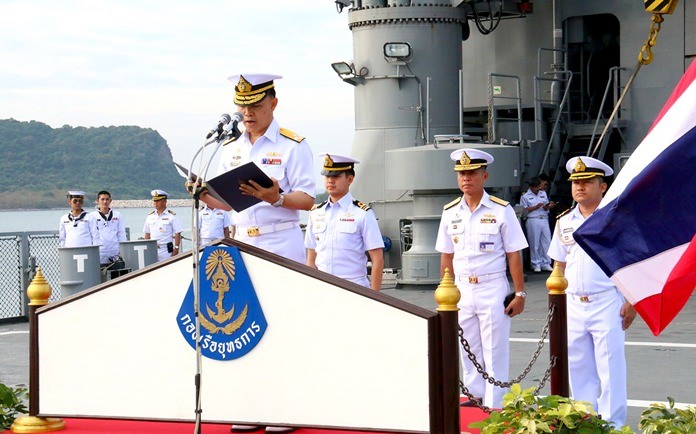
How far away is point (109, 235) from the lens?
15.7m

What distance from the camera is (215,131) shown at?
4805mm

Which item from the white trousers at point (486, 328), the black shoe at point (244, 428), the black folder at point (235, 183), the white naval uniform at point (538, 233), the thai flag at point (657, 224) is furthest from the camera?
the white naval uniform at point (538, 233)

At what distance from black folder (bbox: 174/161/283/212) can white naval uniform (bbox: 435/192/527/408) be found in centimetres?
210

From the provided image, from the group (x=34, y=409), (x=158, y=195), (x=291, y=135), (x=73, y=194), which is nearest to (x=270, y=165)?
(x=291, y=135)

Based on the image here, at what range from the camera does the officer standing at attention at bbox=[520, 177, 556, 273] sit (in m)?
17.5

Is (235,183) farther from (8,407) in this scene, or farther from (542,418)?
(8,407)

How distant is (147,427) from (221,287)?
0.89 meters

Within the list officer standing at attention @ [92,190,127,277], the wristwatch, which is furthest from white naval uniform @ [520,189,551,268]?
the wristwatch

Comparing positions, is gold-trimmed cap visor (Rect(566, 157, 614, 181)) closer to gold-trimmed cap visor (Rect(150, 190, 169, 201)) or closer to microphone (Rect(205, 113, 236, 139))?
microphone (Rect(205, 113, 236, 139))

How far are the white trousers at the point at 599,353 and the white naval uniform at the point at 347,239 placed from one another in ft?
5.26

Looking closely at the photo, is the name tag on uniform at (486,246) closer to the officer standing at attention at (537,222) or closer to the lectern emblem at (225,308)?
the lectern emblem at (225,308)

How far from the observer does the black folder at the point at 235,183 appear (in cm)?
501

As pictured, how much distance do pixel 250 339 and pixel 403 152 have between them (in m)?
10.2

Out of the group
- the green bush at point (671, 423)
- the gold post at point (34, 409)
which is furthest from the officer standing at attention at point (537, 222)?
the green bush at point (671, 423)
